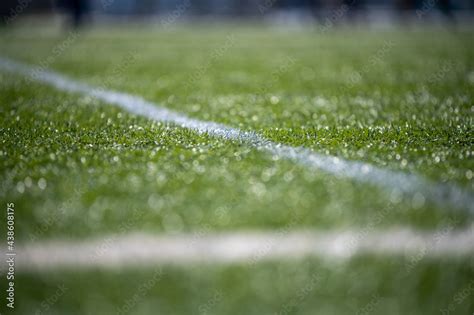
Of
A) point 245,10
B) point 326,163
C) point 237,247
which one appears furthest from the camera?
point 245,10

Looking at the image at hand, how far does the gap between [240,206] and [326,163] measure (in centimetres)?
65

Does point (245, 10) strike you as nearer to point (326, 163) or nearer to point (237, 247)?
point (326, 163)

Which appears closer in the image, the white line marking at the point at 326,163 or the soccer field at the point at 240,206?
the soccer field at the point at 240,206

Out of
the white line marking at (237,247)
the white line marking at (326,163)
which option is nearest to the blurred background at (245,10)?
the white line marking at (326,163)

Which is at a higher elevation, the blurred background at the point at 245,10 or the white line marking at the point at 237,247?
the white line marking at the point at 237,247

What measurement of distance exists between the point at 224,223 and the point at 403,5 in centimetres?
2656

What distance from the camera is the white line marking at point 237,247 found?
159cm

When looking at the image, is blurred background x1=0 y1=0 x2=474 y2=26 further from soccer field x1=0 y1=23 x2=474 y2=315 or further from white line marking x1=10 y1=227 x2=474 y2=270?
white line marking x1=10 y1=227 x2=474 y2=270

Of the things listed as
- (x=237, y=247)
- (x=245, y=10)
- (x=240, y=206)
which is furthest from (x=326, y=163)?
(x=245, y=10)

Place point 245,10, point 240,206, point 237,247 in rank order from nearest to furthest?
1. point 237,247
2. point 240,206
3. point 245,10

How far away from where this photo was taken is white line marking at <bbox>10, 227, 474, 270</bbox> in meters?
1.59

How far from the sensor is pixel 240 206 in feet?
6.31

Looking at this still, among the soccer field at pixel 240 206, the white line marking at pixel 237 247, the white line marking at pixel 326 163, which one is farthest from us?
the white line marking at pixel 326 163

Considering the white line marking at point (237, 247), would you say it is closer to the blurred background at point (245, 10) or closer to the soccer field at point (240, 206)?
the soccer field at point (240, 206)
